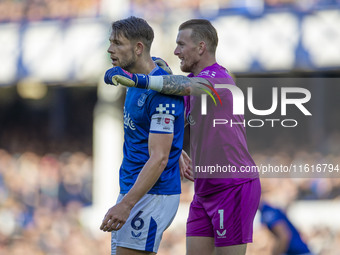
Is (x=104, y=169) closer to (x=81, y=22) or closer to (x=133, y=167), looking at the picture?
(x=81, y=22)

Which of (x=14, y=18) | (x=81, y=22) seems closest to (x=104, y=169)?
(x=81, y=22)

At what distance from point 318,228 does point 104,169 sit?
5101 mm

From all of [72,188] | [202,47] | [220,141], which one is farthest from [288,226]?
[72,188]

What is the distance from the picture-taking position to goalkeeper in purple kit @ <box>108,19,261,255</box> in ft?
14.6

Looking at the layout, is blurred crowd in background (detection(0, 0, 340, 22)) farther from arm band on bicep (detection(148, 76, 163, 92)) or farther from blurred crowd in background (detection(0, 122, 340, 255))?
arm band on bicep (detection(148, 76, 163, 92))

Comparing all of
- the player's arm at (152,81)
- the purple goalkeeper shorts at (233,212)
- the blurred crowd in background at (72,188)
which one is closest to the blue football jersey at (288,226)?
the purple goalkeeper shorts at (233,212)

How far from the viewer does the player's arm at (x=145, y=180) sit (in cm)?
354

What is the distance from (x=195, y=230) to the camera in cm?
461

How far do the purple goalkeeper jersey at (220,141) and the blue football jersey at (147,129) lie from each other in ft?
1.80

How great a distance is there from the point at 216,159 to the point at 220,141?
0.47ft

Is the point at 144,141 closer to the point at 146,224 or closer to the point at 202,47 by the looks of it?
the point at 146,224

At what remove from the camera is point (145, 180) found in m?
3.62

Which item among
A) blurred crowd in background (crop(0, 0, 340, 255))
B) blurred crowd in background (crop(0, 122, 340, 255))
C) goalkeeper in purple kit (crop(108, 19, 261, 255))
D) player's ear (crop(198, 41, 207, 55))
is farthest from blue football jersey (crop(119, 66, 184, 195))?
blurred crowd in background (crop(0, 122, 340, 255))

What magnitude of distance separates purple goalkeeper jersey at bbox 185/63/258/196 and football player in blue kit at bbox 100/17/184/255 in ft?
1.84
